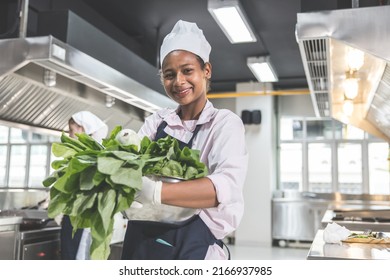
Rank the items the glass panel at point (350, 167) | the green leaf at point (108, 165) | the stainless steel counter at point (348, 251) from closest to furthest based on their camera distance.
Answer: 1. the green leaf at point (108, 165)
2. the stainless steel counter at point (348, 251)
3. the glass panel at point (350, 167)

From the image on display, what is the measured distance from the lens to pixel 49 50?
1953 millimetres

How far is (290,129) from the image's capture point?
6641mm

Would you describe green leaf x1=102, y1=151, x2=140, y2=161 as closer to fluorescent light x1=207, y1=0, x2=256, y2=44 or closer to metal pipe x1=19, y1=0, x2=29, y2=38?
metal pipe x1=19, y1=0, x2=29, y2=38

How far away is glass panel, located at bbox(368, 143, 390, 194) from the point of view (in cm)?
603

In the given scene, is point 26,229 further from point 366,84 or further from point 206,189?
point 366,84

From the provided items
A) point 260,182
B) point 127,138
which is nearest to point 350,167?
point 260,182

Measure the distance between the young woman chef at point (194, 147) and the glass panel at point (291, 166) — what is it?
5.73m

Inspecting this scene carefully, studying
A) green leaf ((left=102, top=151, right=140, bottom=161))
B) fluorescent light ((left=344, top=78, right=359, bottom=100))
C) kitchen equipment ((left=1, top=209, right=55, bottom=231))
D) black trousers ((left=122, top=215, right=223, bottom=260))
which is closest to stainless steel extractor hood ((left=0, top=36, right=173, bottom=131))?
kitchen equipment ((left=1, top=209, right=55, bottom=231))

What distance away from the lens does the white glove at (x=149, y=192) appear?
0.69m

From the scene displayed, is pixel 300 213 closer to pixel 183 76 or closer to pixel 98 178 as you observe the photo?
pixel 183 76

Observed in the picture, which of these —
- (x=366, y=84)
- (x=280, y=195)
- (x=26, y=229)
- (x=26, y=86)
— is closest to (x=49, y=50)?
(x=26, y=86)

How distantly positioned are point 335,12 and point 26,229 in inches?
73.3

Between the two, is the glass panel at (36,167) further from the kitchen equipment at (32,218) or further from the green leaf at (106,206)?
the green leaf at (106,206)

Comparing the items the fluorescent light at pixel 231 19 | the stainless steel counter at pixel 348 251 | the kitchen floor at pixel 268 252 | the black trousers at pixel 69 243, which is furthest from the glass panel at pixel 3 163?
the kitchen floor at pixel 268 252
